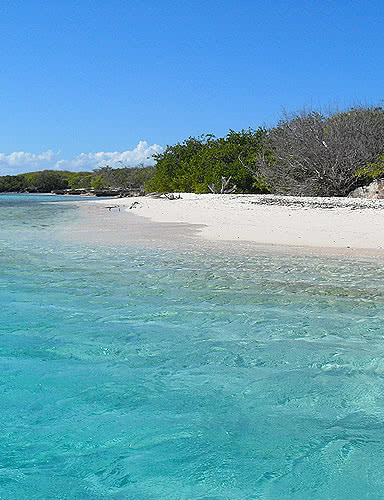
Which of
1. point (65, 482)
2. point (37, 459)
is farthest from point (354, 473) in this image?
point (37, 459)

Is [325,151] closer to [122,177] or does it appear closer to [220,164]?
[220,164]

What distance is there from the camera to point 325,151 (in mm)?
23141

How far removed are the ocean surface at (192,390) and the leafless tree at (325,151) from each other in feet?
60.6

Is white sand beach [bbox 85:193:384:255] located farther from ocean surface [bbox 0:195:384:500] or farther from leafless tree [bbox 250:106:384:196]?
leafless tree [bbox 250:106:384:196]

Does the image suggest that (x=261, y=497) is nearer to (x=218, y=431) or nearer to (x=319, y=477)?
(x=319, y=477)

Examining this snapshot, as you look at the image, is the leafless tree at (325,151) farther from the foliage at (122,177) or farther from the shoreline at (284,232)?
the foliage at (122,177)

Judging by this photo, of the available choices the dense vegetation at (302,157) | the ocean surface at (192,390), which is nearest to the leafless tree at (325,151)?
the dense vegetation at (302,157)

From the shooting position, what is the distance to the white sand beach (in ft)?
30.2

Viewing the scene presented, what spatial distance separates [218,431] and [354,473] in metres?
0.64

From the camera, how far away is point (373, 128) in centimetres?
2434

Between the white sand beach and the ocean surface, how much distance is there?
353cm

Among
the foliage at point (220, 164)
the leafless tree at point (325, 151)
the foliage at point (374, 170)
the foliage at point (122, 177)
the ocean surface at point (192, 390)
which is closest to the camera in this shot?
the ocean surface at point (192, 390)

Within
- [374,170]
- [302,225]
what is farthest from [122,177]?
[302,225]

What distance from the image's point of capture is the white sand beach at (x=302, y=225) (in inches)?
362
